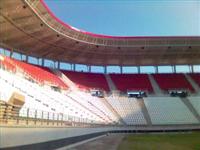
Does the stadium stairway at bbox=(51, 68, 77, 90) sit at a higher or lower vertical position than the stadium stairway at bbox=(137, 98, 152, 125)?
higher

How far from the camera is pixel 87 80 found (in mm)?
46812

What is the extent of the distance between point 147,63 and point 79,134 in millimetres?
30556

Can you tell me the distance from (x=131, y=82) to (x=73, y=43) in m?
14.1

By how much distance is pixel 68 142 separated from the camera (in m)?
18.7

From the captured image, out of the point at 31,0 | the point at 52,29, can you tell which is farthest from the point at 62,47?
the point at 31,0

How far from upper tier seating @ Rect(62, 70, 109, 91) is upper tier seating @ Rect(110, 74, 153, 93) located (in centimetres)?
224

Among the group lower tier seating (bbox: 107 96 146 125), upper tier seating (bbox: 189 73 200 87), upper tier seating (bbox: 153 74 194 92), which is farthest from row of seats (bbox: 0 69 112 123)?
upper tier seating (bbox: 189 73 200 87)

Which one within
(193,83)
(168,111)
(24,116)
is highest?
(193,83)

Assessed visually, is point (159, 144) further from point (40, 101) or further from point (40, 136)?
point (40, 136)

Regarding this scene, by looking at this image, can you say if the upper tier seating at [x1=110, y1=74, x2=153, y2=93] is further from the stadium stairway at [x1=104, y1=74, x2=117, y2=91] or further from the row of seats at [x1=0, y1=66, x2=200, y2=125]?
the row of seats at [x1=0, y1=66, x2=200, y2=125]

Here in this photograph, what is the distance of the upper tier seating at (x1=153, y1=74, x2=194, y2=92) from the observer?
47.4m

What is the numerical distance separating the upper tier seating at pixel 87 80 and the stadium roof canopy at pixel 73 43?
2.23m

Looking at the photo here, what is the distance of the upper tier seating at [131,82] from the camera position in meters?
47.3

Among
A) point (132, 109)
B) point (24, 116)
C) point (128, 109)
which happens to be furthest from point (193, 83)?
point (24, 116)
